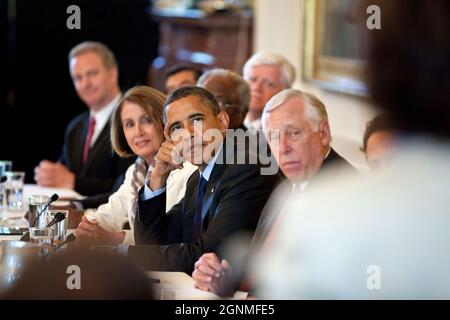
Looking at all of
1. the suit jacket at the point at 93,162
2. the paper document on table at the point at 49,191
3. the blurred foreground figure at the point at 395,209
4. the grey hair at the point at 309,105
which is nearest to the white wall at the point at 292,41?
the suit jacket at the point at 93,162

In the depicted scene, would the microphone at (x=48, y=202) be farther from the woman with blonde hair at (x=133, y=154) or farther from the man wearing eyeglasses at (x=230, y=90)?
the man wearing eyeglasses at (x=230, y=90)

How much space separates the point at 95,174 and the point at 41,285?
10.2 ft

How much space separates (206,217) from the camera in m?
2.45

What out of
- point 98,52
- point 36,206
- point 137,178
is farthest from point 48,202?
point 98,52

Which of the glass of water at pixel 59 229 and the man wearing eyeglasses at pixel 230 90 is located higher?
the man wearing eyeglasses at pixel 230 90

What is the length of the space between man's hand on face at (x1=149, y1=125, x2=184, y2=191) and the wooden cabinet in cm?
476

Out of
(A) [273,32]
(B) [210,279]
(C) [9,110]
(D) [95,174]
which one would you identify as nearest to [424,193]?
(B) [210,279]

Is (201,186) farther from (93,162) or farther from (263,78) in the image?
(93,162)

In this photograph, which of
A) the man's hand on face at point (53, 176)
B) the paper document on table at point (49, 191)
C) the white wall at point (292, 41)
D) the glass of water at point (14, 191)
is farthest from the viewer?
the white wall at point (292, 41)

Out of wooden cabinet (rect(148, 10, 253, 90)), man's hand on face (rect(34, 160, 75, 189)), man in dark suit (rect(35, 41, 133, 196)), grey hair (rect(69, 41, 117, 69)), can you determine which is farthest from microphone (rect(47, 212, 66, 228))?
wooden cabinet (rect(148, 10, 253, 90))

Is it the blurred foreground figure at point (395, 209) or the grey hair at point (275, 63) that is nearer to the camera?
the blurred foreground figure at point (395, 209)

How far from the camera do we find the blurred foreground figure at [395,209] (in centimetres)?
71

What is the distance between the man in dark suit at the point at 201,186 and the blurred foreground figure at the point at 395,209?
0.84 ft

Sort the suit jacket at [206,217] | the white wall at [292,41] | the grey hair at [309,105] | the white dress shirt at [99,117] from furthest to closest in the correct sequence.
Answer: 1. the white wall at [292,41]
2. the white dress shirt at [99,117]
3. the suit jacket at [206,217]
4. the grey hair at [309,105]
